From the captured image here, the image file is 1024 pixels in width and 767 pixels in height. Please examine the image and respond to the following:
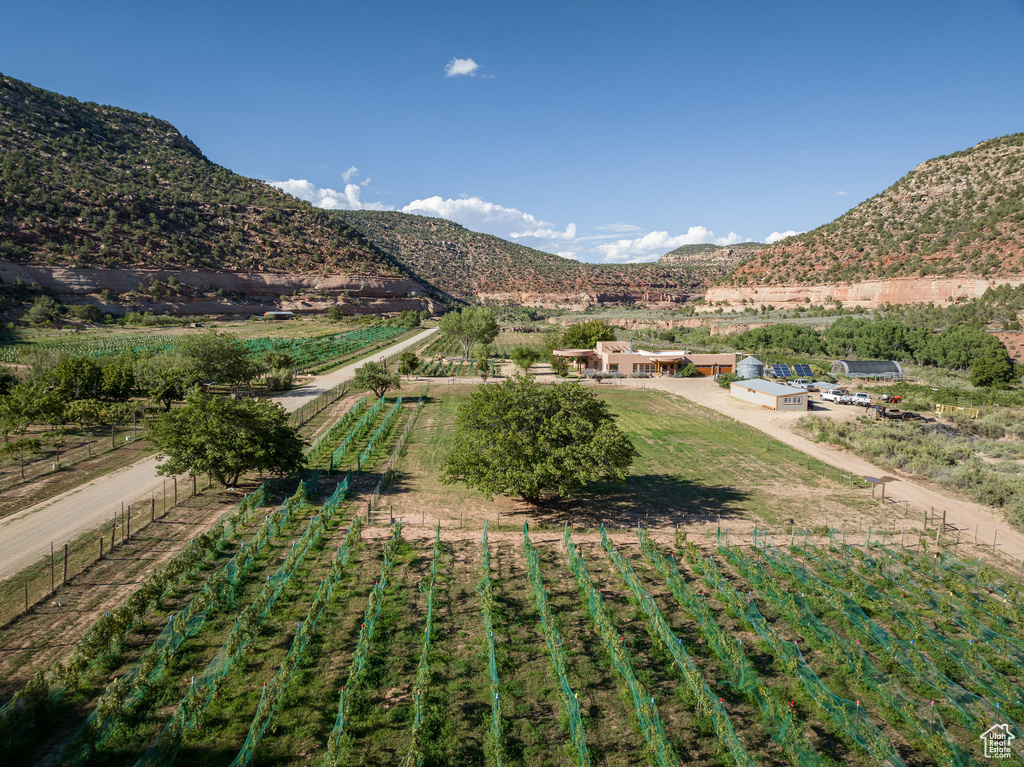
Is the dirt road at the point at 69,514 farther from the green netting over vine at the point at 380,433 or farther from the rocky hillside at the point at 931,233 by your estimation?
the rocky hillside at the point at 931,233

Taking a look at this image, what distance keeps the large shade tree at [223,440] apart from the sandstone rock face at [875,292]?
90.6m

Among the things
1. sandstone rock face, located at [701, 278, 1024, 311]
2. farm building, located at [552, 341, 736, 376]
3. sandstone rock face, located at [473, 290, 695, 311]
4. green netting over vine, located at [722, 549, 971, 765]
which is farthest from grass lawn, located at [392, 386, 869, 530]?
sandstone rock face, located at [473, 290, 695, 311]

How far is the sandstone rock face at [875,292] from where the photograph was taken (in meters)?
73.5

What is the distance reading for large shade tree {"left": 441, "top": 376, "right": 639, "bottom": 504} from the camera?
18.3 meters

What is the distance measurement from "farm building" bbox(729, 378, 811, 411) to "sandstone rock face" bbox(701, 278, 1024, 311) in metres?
53.7

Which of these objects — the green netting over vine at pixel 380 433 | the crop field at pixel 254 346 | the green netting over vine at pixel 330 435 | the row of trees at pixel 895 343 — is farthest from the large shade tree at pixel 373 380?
the row of trees at pixel 895 343

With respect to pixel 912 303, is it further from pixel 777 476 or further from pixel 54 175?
pixel 54 175

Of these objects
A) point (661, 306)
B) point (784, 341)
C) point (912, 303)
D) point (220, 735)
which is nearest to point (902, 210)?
point (912, 303)

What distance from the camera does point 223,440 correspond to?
63.9 feet

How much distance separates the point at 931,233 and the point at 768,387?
70.7m

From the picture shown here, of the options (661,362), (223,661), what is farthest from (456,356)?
(223,661)

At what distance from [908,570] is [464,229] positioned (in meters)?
197

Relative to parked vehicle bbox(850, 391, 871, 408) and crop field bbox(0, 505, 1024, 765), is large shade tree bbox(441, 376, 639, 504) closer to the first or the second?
crop field bbox(0, 505, 1024, 765)

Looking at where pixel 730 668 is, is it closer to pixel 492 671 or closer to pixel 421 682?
pixel 492 671
